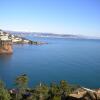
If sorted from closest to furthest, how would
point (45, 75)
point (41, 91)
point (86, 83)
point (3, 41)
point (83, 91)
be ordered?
1. point (83, 91)
2. point (41, 91)
3. point (86, 83)
4. point (45, 75)
5. point (3, 41)

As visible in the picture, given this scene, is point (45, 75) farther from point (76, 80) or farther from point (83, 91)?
point (83, 91)

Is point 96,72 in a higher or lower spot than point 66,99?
lower

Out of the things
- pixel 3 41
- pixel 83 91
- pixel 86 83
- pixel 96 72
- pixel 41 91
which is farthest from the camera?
pixel 3 41

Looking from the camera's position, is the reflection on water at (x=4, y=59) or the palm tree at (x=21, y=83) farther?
the reflection on water at (x=4, y=59)

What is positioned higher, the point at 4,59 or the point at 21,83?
the point at 21,83

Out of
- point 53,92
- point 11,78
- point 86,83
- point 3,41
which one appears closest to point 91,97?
point 53,92

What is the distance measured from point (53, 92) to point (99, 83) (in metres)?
15.6

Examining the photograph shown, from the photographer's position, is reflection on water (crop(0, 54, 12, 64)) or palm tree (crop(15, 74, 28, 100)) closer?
palm tree (crop(15, 74, 28, 100))

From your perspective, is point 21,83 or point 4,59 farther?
point 4,59

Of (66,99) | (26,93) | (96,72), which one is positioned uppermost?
(66,99)

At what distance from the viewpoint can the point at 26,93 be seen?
20109 millimetres

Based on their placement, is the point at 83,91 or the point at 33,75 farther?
the point at 33,75

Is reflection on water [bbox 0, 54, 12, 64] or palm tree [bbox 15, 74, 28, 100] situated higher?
palm tree [bbox 15, 74, 28, 100]

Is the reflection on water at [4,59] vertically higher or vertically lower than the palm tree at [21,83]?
lower
